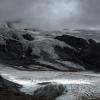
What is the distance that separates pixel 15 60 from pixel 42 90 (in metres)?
127

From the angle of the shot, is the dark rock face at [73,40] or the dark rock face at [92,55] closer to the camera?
the dark rock face at [92,55]

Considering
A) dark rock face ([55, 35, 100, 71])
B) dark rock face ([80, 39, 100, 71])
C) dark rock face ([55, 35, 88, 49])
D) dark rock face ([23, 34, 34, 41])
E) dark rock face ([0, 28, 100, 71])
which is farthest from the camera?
dark rock face ([23, 34, 34, 41])

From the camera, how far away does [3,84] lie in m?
53.3

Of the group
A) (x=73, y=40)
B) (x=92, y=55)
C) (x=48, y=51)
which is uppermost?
(x=73, y=40)

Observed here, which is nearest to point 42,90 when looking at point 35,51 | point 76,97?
point 76,97

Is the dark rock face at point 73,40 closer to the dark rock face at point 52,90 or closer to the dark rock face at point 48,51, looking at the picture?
the dark rock face at point 48,51

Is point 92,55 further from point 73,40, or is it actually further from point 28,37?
point 28,37

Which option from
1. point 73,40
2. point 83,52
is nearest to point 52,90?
point 83,52

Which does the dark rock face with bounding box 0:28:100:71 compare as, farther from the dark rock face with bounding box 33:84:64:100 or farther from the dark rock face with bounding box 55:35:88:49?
the dark rock face with bounding box 33:84:64:100

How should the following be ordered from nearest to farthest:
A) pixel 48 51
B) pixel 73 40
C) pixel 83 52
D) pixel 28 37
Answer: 1. pixel 48 51
2. pixel 83 52
3. pixel 73 40
4. pixel 28 37

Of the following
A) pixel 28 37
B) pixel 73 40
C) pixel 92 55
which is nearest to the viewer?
pixel 92 55

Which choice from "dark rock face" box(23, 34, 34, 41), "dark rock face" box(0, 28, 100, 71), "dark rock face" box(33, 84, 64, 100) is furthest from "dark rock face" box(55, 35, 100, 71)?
"dark rock face" box(33, 84, 64, 100)

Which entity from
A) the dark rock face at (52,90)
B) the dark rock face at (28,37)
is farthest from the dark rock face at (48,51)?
the dark rock face at (52,90)

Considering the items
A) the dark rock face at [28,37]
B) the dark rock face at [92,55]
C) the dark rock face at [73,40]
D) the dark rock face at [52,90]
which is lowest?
the dark rock face at [52,90]
